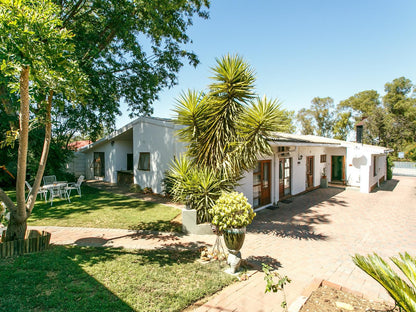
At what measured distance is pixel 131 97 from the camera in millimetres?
15180

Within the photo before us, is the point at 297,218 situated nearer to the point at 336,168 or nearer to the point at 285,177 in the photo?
the point at 285,177

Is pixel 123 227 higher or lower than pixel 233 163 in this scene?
lower

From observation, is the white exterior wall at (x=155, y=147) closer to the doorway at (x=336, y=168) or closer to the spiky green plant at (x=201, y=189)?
the spiky green plant at (x=201, y=189)

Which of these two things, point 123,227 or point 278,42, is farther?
point 278,42

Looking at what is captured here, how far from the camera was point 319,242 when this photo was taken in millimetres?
6852

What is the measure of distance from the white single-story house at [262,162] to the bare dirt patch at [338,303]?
5302 mm

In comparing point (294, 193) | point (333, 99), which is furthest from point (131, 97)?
point (333, 99)

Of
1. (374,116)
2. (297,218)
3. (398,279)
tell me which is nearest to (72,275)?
(398,279)

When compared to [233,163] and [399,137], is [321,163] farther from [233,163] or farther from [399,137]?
[399,137]

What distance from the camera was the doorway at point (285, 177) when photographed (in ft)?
42.2

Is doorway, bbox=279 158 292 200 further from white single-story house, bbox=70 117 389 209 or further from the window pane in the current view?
the window pane

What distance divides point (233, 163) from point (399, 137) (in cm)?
3719

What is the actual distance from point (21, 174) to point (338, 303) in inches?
260

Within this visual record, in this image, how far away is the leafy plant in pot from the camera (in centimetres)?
482
